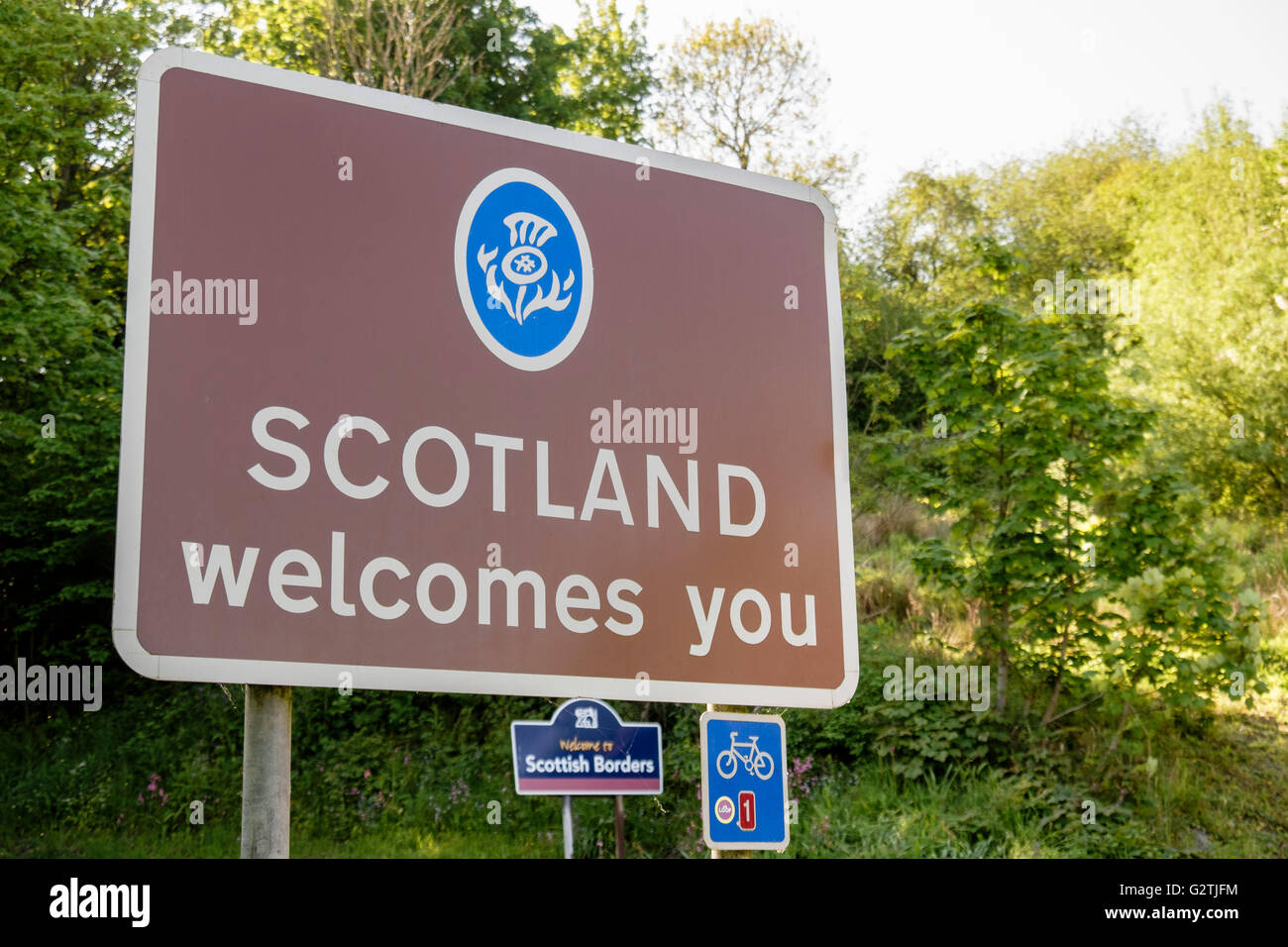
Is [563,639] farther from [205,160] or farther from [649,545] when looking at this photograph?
[205,160]

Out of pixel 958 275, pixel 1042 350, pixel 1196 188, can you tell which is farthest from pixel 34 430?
pixel 1196 188

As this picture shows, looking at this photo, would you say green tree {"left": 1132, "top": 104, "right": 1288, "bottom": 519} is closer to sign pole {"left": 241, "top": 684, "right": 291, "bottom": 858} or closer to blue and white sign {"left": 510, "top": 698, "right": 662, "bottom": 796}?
blue and white sign {"left": 510, "top": 698, "right": 662, "bottom": 796}

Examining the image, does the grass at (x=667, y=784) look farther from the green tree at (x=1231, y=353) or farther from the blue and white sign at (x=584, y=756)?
the green tree at (x=1231, y=353)

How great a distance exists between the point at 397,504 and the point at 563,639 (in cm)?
36

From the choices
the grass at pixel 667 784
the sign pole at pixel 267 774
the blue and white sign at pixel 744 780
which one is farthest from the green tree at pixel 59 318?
the sign pole at pixel 267 774

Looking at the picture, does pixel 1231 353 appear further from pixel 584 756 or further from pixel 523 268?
pixel 523 268

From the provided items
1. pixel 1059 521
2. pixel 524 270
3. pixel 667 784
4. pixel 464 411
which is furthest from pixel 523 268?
pixel 667 784

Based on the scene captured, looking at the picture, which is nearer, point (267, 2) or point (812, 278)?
point (812, 278)

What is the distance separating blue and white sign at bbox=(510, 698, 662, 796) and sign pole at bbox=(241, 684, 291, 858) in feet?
24.5

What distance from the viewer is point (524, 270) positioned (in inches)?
85.0

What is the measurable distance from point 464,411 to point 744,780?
1147mm

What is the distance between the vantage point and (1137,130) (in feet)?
130

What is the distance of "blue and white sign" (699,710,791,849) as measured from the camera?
2621mm

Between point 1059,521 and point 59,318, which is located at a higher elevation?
point 59,318
